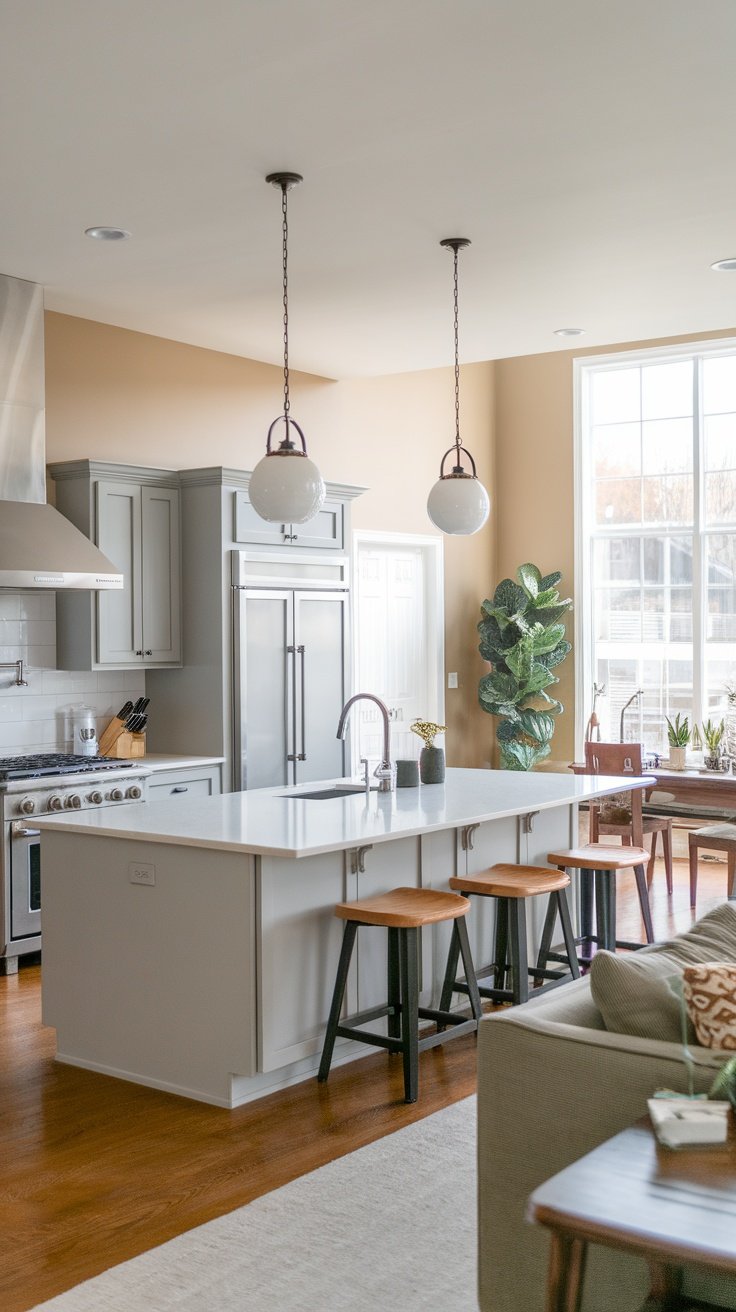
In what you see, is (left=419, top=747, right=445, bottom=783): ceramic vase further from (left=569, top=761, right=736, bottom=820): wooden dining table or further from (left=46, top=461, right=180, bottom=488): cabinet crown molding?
(left=569, top=761, right=736, bottom=820): wooden dining table

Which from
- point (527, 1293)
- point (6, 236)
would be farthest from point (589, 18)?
point (527, 1293)

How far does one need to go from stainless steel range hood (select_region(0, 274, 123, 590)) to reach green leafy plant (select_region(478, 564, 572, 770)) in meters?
3.51

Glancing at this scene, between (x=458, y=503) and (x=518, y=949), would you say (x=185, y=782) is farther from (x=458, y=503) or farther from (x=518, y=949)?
(x=518, y=949)

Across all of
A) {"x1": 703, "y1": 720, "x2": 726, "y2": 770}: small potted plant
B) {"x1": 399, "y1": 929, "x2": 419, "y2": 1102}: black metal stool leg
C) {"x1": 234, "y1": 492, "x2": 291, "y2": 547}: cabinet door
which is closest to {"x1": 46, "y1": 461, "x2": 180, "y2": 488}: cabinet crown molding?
{"x1": 234, "y1": 492, "x2": 291, "y2": 547}: cabinet door

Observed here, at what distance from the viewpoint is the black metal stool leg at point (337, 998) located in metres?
3.95

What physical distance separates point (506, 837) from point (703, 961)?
2.40 meters

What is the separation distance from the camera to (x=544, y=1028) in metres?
2.41

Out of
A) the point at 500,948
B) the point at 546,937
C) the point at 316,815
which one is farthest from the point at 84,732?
the point at 546,937

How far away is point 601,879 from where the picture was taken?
5.20 metres

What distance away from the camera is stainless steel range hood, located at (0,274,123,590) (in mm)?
5461

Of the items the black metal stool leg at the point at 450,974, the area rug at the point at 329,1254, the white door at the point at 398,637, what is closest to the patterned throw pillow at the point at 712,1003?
the area rug at the point at 329,1254

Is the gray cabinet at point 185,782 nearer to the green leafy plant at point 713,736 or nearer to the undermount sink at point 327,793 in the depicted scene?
the undermount sink at point 327,793

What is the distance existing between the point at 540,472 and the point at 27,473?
451cm

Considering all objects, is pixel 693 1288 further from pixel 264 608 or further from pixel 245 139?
pixel 264 608
